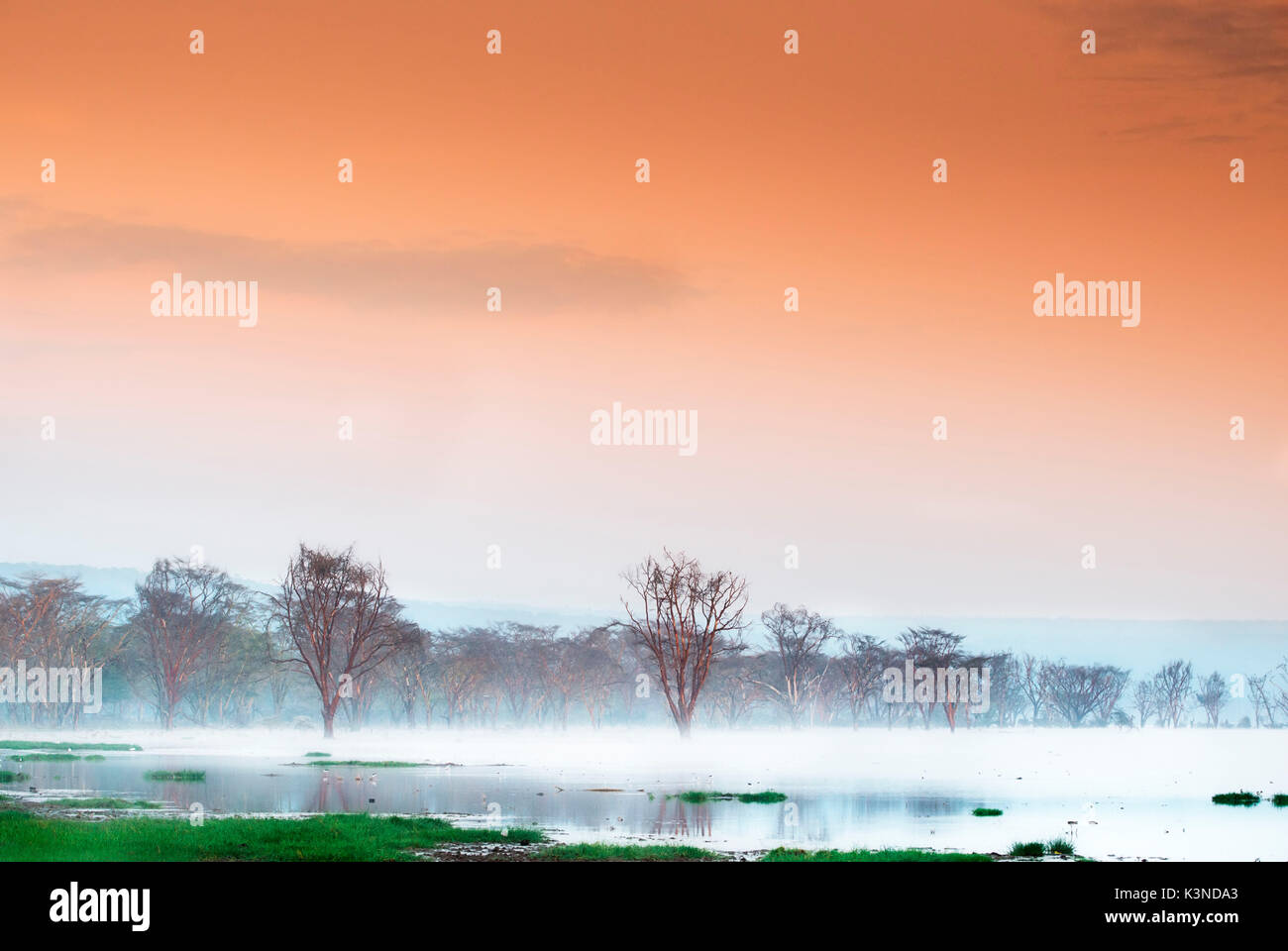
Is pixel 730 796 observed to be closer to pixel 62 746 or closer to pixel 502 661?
pixel 62 746

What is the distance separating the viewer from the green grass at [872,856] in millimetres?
21375

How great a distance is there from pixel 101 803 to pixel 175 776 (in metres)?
12.3

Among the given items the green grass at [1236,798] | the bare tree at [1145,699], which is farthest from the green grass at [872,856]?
the bare tree at [1145,699]

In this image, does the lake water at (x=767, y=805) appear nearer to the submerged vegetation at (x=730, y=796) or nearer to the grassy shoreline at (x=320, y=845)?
the submerged vegetation at (x=730, y=796)

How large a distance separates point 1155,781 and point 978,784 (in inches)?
268

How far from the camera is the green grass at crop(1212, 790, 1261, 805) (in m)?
35.2

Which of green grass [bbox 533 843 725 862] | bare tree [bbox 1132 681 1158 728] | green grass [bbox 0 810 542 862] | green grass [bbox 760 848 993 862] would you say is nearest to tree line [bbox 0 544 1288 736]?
bare tree [bbox 1132 681 1158 728]

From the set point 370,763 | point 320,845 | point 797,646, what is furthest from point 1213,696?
point 320,845

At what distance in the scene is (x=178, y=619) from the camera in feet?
330

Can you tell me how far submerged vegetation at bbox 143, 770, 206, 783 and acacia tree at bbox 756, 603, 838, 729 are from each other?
200 ft
